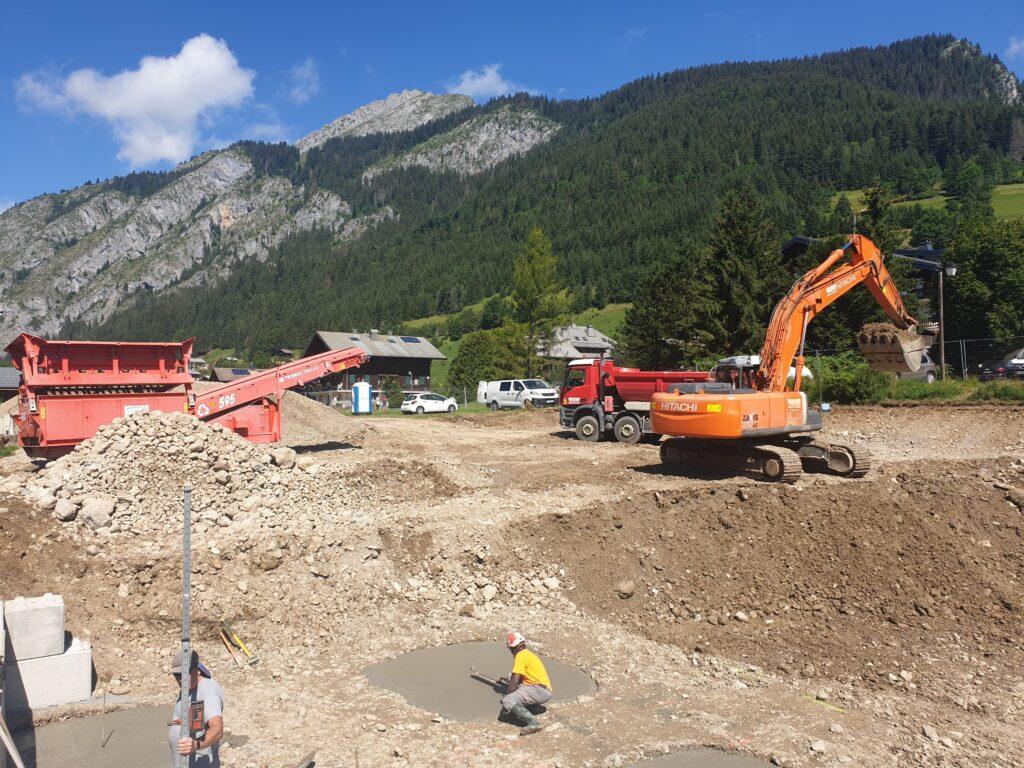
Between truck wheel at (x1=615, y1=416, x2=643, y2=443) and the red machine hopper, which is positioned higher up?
the red machine hopper

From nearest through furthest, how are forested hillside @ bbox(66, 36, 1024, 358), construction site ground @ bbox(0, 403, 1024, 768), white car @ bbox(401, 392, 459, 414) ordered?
construction site ground @ bbox(0, 403, 1024, 768) → white car @ bbox(401, 392, 459, 414) → forested hillside @ bbox(66, 36, 1024, 358)

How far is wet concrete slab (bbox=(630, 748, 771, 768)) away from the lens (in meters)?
5.98

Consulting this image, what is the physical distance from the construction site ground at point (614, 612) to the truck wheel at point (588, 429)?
7669 millimetres

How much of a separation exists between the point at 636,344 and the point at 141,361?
109ft

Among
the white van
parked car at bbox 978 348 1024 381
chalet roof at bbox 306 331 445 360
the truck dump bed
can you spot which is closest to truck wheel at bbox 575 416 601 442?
the truck dump bed

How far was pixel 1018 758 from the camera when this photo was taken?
5980mm

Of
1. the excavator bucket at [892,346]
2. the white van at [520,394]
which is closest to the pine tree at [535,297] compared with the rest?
the white van at [520,394]

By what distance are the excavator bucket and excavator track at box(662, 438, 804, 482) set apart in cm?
298

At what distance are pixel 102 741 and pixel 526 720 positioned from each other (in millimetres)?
3863

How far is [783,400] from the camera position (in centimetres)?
1394

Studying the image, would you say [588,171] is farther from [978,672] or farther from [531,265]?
[978,672]

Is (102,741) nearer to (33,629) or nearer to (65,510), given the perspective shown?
(33,629)

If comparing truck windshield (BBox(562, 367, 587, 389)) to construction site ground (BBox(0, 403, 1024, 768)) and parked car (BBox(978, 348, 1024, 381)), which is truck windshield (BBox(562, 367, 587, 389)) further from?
parked car (BBox(978, 348, 1024, 381))

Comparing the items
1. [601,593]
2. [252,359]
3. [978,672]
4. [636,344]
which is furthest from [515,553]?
[252,359]
